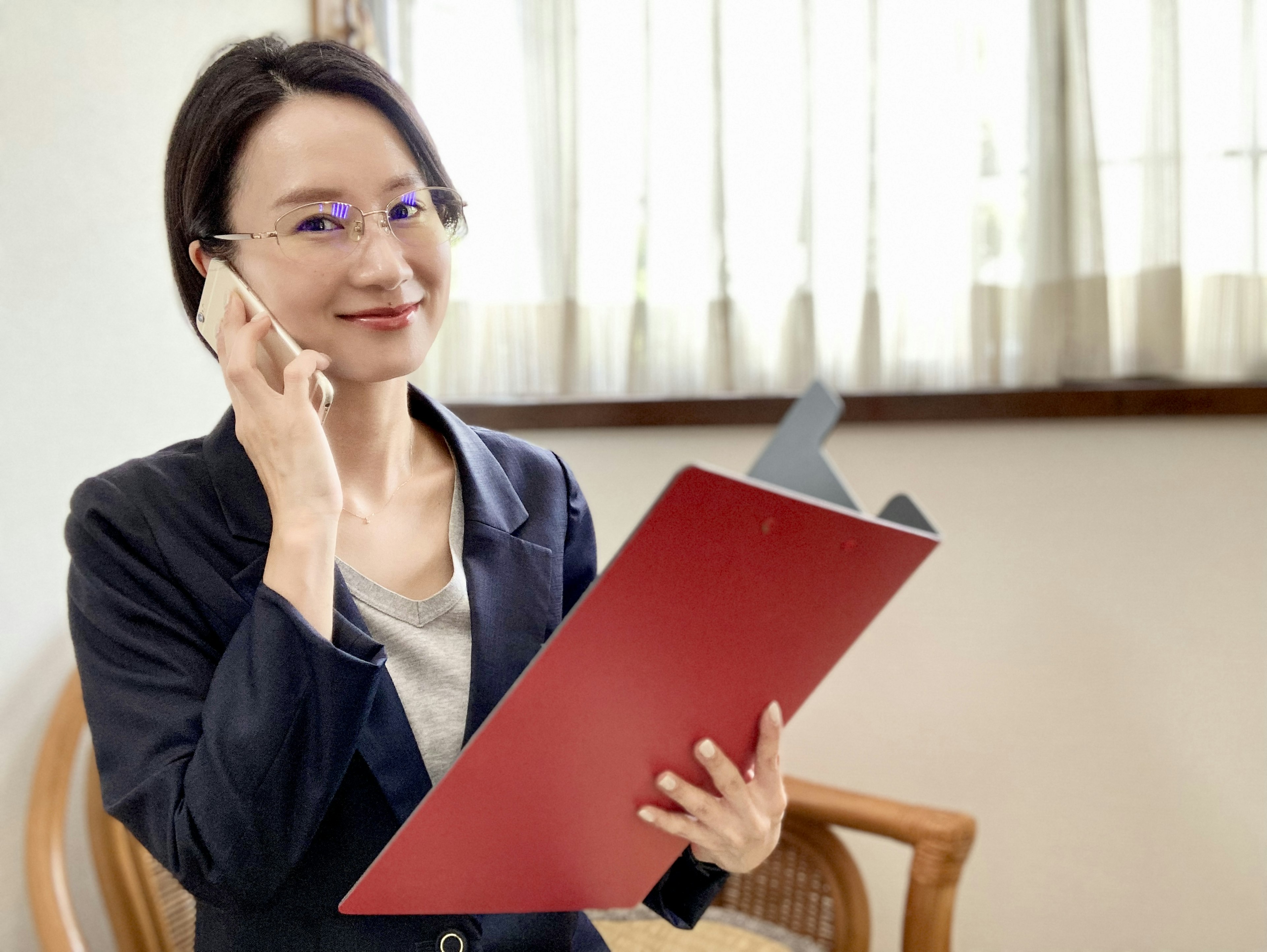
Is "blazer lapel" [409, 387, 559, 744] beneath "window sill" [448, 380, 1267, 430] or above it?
beneath

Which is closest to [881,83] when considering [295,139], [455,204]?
[455,204]

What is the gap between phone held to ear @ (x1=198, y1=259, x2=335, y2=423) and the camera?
92cm

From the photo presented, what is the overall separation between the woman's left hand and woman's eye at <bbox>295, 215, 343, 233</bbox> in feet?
1.83

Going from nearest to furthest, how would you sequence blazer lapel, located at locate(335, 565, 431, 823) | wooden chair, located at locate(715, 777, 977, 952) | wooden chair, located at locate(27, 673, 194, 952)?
blazer lapel, located at locate(335, 565, 431, 823)
wooden chair, located at locate(27, 673, 194, 952)
wooden chair, located at locate(715, 777, 977, 952)

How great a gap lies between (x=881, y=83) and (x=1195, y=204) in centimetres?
54

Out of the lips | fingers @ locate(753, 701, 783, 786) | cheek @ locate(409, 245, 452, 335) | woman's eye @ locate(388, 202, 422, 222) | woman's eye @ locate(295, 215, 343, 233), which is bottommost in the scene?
fingers @ locate(753, 701, 783, 786)

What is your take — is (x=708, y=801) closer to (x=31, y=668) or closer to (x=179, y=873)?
(x=179, y=873)

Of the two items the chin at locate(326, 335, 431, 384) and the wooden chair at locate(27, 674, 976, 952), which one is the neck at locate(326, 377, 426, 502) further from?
the wooden chair at locate(27, 674, 976, 952)

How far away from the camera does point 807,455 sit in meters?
0.97

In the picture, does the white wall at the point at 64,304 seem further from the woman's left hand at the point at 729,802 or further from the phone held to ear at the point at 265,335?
the woman's left hand at the point at 729,802

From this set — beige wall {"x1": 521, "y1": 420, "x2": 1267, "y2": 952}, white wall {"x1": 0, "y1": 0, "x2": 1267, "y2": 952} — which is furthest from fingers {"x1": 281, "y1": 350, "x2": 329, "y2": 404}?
beige wall {"x1": 521, "y1": 420, "x2": 1267, "y2": 952}

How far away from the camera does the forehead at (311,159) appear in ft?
3.02

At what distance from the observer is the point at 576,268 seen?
1.90 meters

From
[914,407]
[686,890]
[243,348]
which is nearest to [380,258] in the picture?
[243,348]
